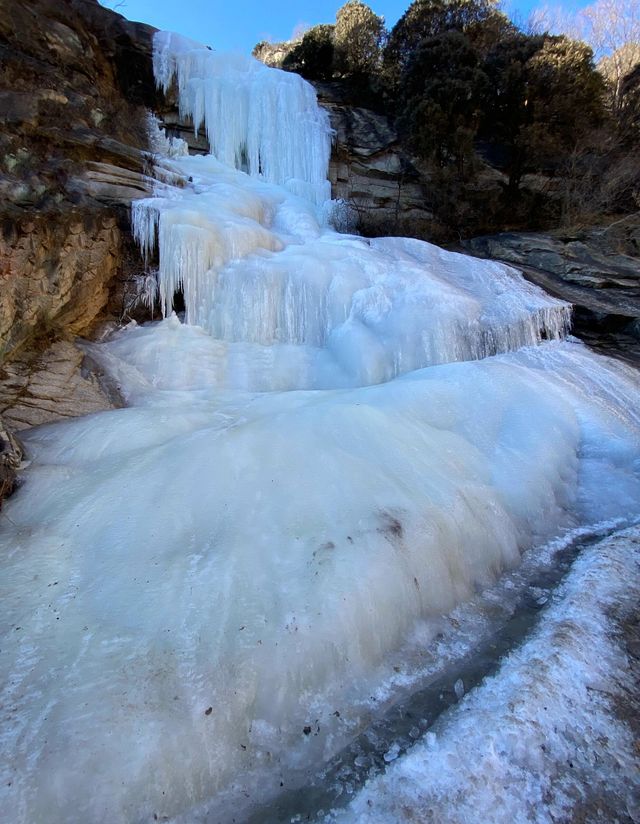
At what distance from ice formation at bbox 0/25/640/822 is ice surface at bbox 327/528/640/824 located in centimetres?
32

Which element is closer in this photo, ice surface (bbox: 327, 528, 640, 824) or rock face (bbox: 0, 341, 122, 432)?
ice surface (bbox: 327, 528, 640, 824)

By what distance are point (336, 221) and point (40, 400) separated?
22.6 feet

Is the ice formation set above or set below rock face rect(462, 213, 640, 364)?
below

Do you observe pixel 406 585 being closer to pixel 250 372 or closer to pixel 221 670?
pixel 221 670

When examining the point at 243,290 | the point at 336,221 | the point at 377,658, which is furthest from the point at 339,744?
the point at 336,221

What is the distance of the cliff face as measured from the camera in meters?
3.62

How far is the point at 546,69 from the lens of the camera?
8.50 metres

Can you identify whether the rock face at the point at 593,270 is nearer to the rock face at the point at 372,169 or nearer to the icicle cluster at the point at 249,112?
the rock face at the point at 372,169

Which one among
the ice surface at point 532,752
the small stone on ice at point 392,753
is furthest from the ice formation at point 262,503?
the ice surface at point 532,752

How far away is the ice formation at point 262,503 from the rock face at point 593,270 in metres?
0.57

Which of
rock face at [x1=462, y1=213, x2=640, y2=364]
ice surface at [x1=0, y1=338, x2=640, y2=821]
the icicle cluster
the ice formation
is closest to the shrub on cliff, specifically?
the icicle cluster

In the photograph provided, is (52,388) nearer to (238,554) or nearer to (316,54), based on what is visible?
(238,554)

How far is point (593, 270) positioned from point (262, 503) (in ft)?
20.7

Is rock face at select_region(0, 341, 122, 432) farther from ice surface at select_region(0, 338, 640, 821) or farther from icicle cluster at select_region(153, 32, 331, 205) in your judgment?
icicle cluster at select_region(153, 32, 331, 205)
